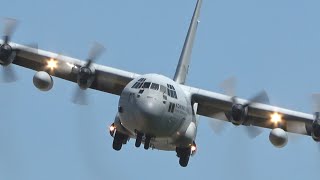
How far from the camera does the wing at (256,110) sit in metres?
34.1

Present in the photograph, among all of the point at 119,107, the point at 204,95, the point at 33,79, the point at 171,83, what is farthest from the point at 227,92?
the point at 33,79

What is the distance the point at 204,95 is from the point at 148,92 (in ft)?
15.2

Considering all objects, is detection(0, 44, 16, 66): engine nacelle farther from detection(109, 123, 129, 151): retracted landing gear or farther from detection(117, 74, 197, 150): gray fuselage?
Answer: detection(117, 74, 197, 150): gray fuselage

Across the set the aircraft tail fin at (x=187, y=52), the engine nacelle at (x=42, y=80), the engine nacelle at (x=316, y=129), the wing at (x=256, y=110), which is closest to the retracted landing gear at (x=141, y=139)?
the wing at (x=256, y=110)

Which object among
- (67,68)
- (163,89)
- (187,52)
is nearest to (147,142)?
(163,89)

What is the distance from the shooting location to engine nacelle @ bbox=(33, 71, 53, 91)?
32.3 meters

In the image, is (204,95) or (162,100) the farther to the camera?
(204,95)

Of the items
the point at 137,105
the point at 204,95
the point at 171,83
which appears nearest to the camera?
the point at 137,105

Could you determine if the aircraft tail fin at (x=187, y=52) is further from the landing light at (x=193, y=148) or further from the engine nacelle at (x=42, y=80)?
the engine nacelle at (x=42, y=80)

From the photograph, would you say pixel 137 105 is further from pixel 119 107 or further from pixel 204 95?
pixel 204 95

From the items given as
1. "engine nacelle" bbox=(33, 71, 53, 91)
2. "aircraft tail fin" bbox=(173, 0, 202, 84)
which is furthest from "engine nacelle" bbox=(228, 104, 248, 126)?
"engine nacelle" bbox=(33, 71, 53, 91)

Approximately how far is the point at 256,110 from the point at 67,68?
28.7 ft

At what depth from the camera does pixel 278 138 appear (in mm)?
32344

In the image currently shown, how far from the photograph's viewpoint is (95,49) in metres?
34.4
